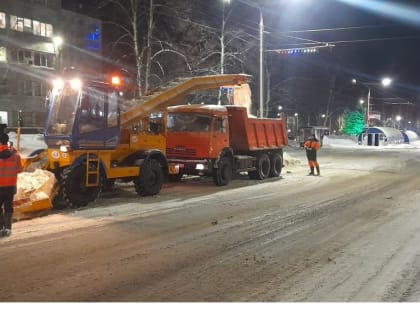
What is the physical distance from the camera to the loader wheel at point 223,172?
→ 52.2 feet

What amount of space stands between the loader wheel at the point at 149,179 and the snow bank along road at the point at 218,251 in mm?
334

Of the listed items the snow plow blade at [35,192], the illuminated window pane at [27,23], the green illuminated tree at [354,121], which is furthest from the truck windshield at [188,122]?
the green illuminated tree at [354,121]

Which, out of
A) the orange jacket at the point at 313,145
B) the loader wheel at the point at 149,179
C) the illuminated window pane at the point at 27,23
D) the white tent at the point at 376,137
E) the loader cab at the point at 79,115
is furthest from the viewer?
the white tent at the point at 376,137

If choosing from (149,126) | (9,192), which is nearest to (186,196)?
(149,126)

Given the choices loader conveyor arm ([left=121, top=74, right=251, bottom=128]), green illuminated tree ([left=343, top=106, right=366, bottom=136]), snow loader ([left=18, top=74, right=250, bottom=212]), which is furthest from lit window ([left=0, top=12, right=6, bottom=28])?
green illuminated tree ([left=343, top=106, right=366, bottom=136])

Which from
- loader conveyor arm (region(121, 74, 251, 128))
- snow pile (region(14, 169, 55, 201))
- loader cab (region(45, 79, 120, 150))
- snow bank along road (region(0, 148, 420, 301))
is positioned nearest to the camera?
snow bank along road (region(0, 148, 420, 301))

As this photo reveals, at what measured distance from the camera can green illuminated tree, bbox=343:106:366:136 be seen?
8238 centimetres

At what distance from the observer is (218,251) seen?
7590 millimetres

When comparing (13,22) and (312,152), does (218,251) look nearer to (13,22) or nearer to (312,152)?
(312,152)

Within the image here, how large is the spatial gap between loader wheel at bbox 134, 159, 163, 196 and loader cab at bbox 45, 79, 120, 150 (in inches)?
54.0

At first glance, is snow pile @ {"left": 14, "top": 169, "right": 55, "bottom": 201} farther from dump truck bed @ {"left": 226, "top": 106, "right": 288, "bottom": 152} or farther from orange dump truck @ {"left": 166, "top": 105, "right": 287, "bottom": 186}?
dump truck bed @ {"left": 226, "top": 106, "right": 288, "bottom": 152}

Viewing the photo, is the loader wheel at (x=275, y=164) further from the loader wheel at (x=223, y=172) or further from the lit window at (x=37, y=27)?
the lit window at (x=37, y=27)
